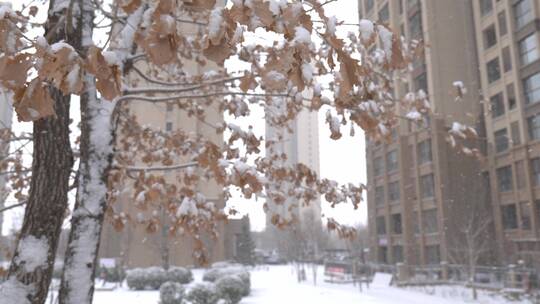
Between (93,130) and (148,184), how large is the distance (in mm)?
1431

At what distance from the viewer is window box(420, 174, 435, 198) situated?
4238 centimetres

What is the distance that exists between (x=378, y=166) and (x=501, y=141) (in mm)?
14062

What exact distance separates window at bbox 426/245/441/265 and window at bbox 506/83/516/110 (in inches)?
476

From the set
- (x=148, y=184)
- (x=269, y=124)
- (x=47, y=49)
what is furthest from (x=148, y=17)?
(x=269, y=124)

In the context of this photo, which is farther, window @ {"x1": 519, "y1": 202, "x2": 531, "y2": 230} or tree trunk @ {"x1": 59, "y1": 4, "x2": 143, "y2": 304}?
window @ {"x1": 519, "y1": 202, "x2": 531, "y2": 230}

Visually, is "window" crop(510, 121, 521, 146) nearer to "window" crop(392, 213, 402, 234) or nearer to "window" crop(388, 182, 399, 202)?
"window" crop(388, 182, 399, 202)

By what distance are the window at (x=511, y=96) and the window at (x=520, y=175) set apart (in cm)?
422

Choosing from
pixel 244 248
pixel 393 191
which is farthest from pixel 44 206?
pixel 244 248

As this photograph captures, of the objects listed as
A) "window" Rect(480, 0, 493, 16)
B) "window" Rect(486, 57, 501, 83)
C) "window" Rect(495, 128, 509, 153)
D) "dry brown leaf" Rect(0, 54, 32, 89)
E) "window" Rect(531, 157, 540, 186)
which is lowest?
"dry brown leaf" Rect(0, 54, 32, 89)

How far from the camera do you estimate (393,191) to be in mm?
48250

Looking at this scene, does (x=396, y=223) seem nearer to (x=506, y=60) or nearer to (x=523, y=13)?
(x=506, y=60)

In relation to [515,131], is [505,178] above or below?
below

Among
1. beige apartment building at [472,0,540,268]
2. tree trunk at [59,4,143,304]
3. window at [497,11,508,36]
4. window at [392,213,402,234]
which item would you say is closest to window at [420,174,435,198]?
beige apartment building at [472,0,540,268]

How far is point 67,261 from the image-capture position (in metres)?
4.44
